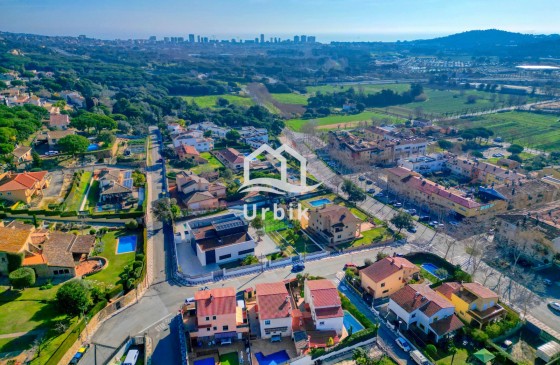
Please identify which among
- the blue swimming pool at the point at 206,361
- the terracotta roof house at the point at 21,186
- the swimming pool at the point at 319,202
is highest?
the terracotta roof house at the point at 21,186

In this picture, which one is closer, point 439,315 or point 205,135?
point 439,315

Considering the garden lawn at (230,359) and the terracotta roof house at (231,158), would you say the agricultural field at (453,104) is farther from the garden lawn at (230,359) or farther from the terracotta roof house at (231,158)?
the garden lawn at (230,359)

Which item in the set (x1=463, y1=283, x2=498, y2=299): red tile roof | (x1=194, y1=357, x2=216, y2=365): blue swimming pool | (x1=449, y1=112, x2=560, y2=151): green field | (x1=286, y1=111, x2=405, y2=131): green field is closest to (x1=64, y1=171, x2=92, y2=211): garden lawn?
(x1=194, y1=357, x2=216, y2=365): blue swimming pool

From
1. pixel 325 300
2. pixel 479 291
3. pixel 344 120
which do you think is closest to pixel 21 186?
pixel 325 300

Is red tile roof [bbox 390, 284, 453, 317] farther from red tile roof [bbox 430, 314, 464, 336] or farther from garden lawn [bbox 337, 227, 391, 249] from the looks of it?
garden lawn [bbox 337, 227, 391, 249]

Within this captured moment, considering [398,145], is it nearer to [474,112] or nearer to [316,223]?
[316,223]

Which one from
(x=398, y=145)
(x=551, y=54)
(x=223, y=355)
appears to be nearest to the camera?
(x=223, y=355)

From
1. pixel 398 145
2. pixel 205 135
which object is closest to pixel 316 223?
pixel 398 145

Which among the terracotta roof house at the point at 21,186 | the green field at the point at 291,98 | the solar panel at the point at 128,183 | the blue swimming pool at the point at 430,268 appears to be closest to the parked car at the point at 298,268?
the blue swimming pool at the point at 430,268
